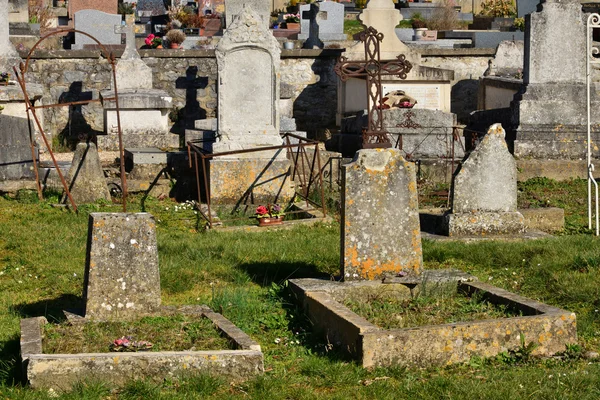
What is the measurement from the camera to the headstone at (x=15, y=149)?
474 inches

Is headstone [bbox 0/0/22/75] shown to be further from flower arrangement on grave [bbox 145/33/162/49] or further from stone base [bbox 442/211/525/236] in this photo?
stone base [bbox 442/211/525/236]

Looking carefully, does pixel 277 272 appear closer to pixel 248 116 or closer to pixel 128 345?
pixel 128 345

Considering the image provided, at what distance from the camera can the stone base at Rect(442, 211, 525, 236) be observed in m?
9.73

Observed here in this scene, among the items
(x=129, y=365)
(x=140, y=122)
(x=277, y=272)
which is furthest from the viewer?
(x=140, y=122)

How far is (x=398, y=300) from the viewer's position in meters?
7.07

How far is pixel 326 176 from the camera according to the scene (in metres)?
13.2

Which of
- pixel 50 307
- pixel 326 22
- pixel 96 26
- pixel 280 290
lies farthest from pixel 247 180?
pixel 96 26

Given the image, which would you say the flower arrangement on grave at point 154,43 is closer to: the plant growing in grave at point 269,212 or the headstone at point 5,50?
the headstone at point 5,50

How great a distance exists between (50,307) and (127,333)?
1.37 meters

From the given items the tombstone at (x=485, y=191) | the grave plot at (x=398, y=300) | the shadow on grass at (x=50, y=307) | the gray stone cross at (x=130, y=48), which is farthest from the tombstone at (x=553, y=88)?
the shadow on grass at (x=50, y=307)

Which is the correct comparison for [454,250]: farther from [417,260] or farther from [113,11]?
[113,11]

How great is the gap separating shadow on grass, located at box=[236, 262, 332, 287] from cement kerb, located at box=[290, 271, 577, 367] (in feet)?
4.78

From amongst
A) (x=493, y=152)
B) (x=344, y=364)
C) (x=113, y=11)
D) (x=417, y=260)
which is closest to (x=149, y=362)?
(x=344, y=364)

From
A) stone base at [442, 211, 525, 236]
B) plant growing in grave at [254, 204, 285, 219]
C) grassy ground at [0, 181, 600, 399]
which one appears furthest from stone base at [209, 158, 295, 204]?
stone base at [442, 211, 525, 236]
